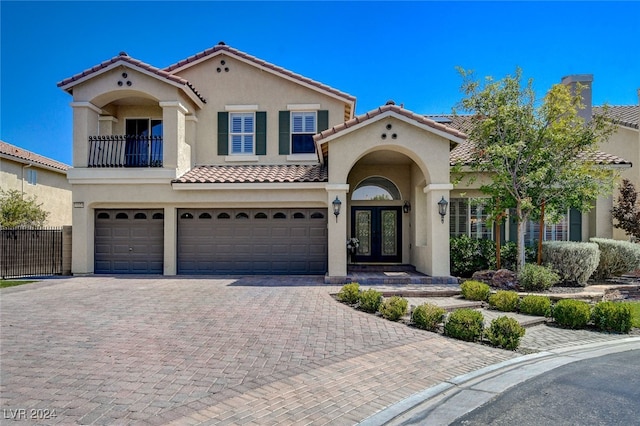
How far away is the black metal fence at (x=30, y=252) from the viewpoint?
16234mm

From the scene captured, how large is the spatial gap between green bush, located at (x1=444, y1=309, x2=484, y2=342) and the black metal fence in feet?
51.1

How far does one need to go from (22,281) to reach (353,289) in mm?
12006

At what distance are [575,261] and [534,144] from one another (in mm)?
3970

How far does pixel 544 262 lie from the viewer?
14.1 m

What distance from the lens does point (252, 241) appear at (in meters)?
16.0

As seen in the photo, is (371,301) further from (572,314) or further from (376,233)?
(376,233)

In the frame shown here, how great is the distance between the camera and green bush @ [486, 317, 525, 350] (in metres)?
7.19

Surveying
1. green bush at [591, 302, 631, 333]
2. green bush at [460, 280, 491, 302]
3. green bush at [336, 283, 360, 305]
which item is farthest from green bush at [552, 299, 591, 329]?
green bush at [336, 283, 360, 305]

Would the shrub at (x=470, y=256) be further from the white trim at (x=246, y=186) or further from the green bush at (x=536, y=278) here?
the white trim at (x=246, y=186)

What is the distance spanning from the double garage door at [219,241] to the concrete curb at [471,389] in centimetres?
972

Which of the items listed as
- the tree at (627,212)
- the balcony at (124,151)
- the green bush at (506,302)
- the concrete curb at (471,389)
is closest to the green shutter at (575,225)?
the tree at (627,212)

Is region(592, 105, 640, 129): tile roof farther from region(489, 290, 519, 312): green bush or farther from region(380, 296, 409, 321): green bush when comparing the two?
region(380, 296, 409, 321): green bush

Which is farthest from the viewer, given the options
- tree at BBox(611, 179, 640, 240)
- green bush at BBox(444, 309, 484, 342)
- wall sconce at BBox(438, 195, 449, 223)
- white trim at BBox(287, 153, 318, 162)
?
white trim at BBox(287, 153, 318, 162)

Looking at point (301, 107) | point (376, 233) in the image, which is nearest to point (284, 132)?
point (301, 107)
